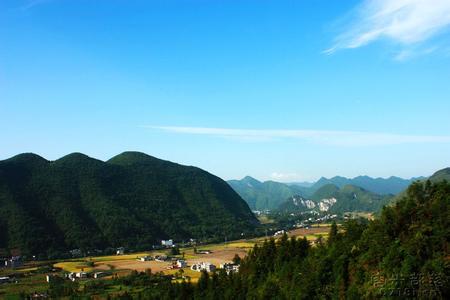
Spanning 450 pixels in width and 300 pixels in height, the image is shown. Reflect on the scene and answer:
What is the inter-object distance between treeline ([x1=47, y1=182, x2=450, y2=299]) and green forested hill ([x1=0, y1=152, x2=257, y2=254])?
3164 inches

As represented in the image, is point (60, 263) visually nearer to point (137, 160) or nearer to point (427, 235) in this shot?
point (427, 235)

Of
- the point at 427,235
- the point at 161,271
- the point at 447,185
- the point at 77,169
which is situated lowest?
the point at 161,271

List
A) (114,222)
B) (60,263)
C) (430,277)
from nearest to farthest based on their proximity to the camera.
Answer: (430,277)
(60,263)
(114,222)

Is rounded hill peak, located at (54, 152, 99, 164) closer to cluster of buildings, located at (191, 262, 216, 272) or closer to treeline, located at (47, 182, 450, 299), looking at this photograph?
cluster of buildings, located at (191, 262, 216, 272)

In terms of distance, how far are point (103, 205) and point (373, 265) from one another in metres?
122

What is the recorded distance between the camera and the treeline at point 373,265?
2673cm

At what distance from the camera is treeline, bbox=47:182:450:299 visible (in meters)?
26.7

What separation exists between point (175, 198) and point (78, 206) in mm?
46103

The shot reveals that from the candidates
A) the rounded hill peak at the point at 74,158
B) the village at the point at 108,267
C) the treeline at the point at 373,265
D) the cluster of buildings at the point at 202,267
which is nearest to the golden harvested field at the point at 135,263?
the village at the point at 108,267

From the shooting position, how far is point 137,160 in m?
196

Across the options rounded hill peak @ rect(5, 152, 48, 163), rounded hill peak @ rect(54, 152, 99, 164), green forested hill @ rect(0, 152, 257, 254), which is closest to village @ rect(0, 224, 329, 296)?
green forested hill @ rect(0, 152, 257, 254)

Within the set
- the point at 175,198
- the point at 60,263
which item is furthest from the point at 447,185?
the point at 175,198

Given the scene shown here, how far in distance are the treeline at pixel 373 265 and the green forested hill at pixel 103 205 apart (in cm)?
8037

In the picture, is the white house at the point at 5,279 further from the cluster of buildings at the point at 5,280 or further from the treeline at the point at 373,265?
the treeline at the point at 373,265
